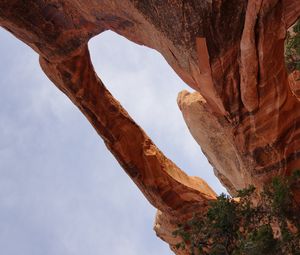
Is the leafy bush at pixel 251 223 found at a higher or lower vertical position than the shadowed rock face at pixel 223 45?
Answer: lower

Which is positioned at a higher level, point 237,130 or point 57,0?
point 57,0

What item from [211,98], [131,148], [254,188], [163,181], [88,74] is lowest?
[254,188]

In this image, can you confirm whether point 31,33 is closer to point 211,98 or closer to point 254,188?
point 211,98

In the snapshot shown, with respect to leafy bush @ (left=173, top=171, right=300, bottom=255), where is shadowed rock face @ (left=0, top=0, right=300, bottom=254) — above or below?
above

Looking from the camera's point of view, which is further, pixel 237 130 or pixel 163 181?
pixel 163 181

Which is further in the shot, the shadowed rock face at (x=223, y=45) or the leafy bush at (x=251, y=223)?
the shadowed rock face at (x=223, y=45)

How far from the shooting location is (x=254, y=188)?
48.8ft

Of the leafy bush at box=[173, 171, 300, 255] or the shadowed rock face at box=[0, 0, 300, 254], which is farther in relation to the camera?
the shadowed rock face at box=[0, 0, 300, 254]

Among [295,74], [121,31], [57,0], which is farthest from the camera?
[295,74]

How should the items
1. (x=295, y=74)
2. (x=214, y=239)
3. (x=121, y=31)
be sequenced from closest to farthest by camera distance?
(x=214, y=239), (x=121, y=31), (x=295, y=74)

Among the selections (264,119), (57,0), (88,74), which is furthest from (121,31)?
(264,119)

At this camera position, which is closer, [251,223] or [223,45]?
[223,45]

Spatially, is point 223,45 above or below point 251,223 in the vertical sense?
above

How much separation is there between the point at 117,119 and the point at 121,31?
573 centimetres
